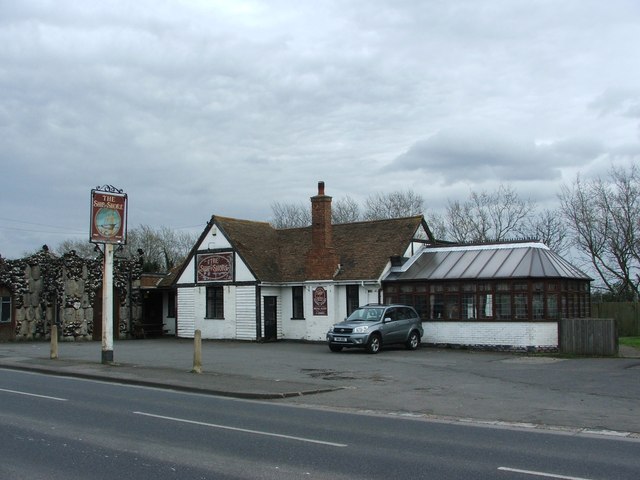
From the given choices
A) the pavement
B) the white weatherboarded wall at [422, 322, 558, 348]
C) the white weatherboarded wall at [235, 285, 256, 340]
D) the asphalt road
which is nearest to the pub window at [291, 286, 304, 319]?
the white weatherboarded wall at [235, 285, 256, 340]

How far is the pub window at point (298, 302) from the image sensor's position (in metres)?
35.3

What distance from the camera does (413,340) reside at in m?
29.1

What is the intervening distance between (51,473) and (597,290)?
4642 centimetres

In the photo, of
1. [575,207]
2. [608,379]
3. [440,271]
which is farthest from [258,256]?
[575,207]

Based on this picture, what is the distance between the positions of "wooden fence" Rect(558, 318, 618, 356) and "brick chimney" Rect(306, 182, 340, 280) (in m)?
11.6

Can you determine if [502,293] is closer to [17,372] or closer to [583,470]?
[17,372]

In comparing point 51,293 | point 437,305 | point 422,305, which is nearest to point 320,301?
point 422,305

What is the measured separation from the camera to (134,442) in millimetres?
9773

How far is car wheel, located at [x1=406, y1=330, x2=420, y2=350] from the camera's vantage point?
94.6ft

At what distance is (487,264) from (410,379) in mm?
11982

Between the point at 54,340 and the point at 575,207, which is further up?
the point at 575,207

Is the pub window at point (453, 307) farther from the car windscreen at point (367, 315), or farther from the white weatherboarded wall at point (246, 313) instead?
the white weatherboarded wall at point (246, 313)

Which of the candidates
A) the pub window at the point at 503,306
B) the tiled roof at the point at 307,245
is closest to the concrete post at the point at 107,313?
the tiled roof at the point at 307,245

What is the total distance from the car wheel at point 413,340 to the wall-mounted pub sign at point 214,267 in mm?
11082
